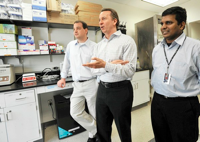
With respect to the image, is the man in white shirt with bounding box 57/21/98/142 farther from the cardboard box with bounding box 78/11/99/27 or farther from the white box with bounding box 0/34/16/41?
A: the white box with bounding box 0/34/16/41

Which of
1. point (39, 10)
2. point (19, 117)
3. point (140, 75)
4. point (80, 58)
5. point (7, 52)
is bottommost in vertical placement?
point (19, 117)

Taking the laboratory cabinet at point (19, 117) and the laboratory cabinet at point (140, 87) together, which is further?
the laboratory cabinet at point (140, 87)

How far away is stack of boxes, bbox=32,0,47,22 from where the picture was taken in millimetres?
1753

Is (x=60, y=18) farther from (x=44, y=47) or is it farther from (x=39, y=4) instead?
(x=44, y=47)

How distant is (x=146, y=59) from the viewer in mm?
3199

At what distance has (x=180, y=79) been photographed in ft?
3.04

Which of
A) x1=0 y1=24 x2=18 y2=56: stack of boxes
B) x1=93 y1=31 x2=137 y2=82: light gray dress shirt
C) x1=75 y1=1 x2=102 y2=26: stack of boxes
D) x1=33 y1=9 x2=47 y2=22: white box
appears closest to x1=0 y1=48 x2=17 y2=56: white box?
x1=0 y1=24 x2=18 y2=56: stack of boxes

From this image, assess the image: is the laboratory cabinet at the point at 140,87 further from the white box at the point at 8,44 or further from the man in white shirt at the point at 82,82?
the white box at the point at 8,44

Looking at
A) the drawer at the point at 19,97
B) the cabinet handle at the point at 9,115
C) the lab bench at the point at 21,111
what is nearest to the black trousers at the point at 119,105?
the lab bench at the point at 21,111

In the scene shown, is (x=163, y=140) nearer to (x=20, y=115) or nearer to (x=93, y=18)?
(x=20, y=115)

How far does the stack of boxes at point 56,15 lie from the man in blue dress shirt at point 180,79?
5.26 ft

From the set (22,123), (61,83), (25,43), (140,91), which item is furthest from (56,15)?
(140,91)

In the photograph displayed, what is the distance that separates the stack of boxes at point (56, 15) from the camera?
181 centimetres

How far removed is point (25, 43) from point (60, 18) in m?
0.72
